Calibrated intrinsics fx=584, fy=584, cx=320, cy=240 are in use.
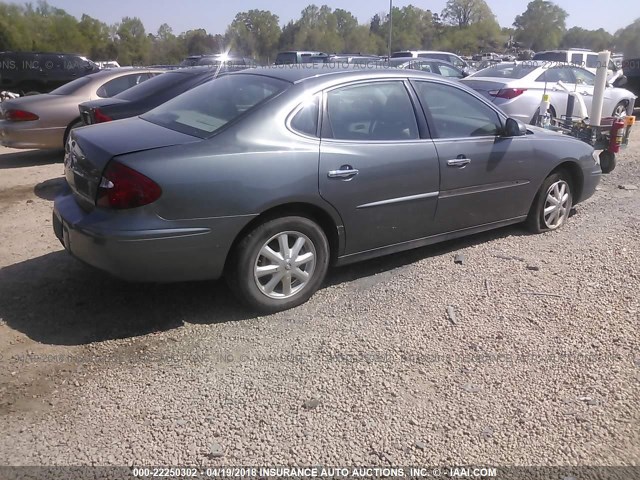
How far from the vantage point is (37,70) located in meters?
15.9

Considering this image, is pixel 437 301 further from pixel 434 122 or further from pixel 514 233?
pixel 514 233

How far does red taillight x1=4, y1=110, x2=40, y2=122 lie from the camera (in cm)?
837

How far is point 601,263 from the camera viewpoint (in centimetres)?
478

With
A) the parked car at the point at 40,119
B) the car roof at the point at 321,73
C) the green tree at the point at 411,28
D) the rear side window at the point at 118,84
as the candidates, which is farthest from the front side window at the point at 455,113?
the green tree at the point at 411,28

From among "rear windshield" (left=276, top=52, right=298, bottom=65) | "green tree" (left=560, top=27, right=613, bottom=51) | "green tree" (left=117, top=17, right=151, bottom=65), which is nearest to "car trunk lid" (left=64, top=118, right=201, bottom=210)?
"rear windshield" (left=276, top=52, right=298, bottom=65)

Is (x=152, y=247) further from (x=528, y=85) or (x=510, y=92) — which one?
(x=528, y=85)

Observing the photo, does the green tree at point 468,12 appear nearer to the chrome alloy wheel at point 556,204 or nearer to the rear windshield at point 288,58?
the rear windshield at point 288,58

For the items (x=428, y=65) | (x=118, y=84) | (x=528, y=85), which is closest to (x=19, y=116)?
(x=118, y=84)

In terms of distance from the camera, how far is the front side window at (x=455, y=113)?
446cm

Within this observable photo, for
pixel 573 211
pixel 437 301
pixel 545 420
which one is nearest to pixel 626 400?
pixel 545 420

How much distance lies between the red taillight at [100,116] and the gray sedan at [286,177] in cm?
285

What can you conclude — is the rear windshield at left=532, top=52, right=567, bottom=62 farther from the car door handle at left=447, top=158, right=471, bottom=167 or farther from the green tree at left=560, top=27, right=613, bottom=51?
the green tree at left=560, top=27, right=613, bottom=51

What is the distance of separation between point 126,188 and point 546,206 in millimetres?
3821

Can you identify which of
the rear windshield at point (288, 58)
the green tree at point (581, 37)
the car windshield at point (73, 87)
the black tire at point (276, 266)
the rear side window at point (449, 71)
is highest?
the green tree at point (581, 37)
